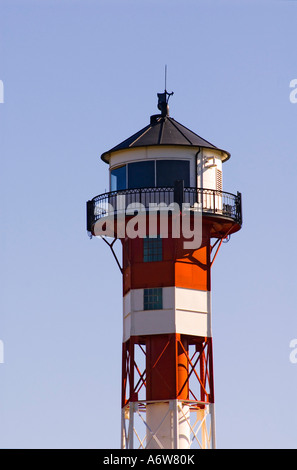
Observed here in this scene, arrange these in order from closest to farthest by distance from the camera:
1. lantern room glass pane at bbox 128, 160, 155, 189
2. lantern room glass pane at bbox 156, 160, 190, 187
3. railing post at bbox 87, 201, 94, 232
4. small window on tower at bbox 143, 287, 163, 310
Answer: small window on tower at bbox 143, 287, 163, 310 < lantern room glass pane at bbox 156, 160, 190, 187 < lantern room glass pane at bbox 128, 160, 155, 189 < railing post at bbox 87, 201, 94, 232

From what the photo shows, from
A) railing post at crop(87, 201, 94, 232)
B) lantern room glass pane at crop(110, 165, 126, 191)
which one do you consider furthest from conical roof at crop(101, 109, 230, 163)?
railing post at crop(87, 201, 94, 232)

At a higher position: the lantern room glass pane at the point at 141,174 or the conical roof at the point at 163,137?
the conical roof at the point at 163,137

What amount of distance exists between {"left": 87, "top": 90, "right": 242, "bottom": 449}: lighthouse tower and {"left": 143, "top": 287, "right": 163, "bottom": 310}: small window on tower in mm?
54

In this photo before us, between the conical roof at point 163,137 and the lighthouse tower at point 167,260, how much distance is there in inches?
3.3

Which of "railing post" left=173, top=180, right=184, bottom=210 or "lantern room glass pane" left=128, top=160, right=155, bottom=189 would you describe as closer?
"railing post" left=173, top=180, right=184, bottom=210

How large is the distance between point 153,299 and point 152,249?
9.39ft

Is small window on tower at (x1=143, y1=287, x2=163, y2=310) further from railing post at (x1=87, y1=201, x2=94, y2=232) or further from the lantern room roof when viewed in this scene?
the lantern room roof

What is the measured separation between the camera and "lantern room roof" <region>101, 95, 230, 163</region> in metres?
100

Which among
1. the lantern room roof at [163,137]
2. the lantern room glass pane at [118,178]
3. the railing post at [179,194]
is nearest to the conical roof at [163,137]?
the lantern room roof at [163,137]

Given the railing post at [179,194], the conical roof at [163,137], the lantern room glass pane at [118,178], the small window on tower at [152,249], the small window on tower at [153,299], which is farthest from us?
the lantern room glass pane at [118,178]

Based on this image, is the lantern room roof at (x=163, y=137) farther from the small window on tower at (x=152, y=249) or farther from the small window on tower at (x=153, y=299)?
the small window on tower at (x=153, y=299)

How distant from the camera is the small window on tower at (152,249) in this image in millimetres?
100250

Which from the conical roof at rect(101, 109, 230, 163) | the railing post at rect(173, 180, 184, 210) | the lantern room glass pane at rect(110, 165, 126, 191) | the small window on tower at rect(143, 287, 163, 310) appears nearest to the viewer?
the railing post at rect(173, 180, 184, 210)
